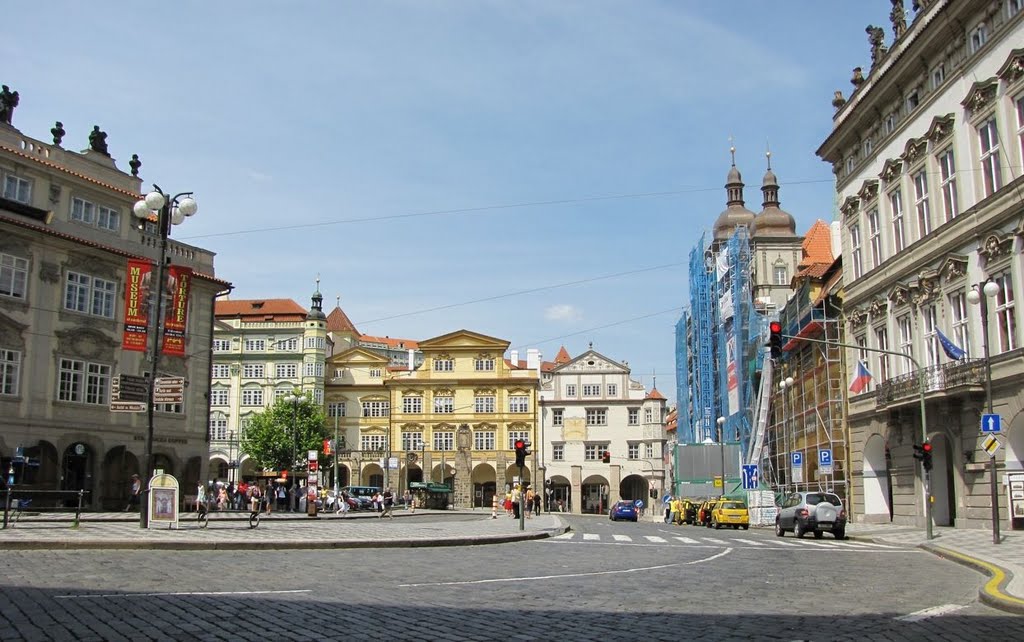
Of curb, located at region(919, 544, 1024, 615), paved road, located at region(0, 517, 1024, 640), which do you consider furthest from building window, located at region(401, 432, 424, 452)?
paved road, located at region(0, 517, 1024, 640)

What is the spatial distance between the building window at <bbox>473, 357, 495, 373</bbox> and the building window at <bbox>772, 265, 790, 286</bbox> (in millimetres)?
27935

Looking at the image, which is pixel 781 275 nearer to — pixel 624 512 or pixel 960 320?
pixel 624 512

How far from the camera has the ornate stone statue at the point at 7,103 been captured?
41750mm

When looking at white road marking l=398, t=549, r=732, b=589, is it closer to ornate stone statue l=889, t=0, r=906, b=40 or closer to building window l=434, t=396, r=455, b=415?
ornate stone statue l=889, t=0, r=906, b=40

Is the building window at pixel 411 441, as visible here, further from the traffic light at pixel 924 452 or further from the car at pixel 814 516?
the traffic light at pixel 924 452

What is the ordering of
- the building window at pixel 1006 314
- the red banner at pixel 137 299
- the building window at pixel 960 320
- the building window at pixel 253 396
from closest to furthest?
the building window at pixel 1006 314 → the building window at pixel 960 320 → the red banner at pixel 137 299 → the building window at pixel 253 396

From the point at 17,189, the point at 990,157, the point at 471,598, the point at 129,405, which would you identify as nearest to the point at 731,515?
the point at 990,157

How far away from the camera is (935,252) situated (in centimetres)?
3325

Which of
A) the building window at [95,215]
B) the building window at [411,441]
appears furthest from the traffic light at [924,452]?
the building window at [411,441]

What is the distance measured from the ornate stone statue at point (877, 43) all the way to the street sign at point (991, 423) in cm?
2017

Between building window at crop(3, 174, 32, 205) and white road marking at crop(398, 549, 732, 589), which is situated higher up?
building window at crop(3, 174, 32, 205)

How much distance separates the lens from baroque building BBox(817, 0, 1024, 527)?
28.7 m

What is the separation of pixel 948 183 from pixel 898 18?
27.8 feet

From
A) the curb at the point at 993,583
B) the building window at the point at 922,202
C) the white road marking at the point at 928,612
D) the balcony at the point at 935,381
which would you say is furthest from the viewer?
the building window at the point at 922,202
